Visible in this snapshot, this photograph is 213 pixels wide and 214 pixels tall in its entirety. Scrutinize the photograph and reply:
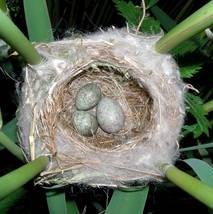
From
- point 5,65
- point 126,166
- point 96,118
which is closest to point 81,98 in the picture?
point 96,118

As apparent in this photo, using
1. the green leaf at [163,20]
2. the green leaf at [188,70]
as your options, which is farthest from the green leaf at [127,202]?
the green leaf at [163,20]

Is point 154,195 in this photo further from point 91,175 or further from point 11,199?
point 91,175

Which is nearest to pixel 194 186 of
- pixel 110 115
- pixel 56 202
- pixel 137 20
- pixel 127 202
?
pixel 127 202

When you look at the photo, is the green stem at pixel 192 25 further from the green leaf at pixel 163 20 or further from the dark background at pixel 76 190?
the green leaf at pixel 163 20

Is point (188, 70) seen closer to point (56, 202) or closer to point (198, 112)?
point (198, 112)

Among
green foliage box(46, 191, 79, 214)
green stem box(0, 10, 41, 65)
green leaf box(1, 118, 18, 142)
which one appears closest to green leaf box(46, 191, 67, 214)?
green foliage box(46, 191, 79, 214)
